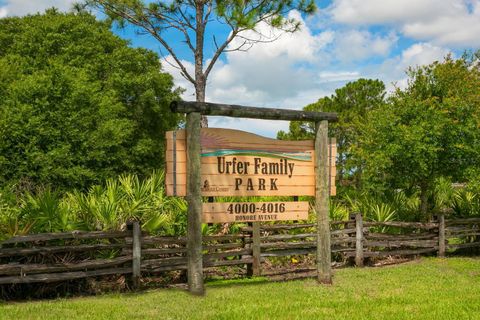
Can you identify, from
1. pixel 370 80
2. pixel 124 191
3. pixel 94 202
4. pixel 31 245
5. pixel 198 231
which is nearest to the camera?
pixel 198 231

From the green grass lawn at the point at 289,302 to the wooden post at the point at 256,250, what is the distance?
729 millimetres

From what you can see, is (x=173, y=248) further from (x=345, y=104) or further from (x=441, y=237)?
(x=345, y=104)

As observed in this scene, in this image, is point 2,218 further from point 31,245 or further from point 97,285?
point 97,285

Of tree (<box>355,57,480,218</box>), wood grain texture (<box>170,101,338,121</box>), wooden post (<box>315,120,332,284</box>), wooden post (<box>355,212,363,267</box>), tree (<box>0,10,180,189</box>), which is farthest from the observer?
tree (<box>0,10,180,189</box>)

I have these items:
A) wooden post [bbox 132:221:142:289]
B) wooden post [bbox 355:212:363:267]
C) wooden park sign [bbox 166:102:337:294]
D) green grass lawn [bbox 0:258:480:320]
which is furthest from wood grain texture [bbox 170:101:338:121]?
wooden post [bbox 355:212:363:267]

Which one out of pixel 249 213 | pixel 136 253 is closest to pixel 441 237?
pixel 249 213

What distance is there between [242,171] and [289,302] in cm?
225

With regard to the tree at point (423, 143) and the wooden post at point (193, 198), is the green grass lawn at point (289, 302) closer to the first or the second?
the wooden post at point (193, 198)

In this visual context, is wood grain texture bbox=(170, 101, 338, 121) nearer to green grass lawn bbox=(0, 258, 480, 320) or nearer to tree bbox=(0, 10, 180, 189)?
green grass lawn bbox=(0, 258, 480, 320)

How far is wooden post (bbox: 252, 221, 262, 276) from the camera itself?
38.4 ft

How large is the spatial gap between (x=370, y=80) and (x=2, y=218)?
3319cm

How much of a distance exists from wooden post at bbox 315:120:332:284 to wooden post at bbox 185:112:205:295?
235 centimetres

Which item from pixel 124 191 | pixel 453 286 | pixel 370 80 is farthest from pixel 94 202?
pixel 370 80

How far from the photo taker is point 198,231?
894 centimetres
